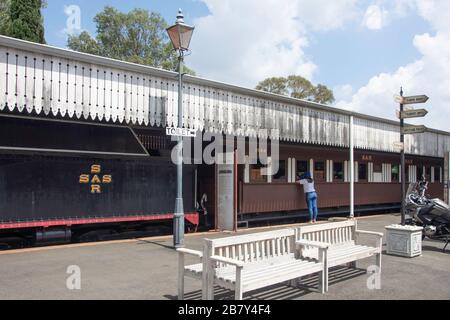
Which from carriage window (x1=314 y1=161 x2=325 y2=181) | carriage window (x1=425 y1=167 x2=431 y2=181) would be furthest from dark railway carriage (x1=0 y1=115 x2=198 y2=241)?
carriage window (x1=425 y1=167 x2=431 y2=181)

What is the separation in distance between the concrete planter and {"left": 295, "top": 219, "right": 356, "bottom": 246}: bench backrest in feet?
4.83

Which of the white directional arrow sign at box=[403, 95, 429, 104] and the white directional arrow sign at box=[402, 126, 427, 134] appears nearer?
the white directional arrow sign at box=[403, 95, 429, 104]

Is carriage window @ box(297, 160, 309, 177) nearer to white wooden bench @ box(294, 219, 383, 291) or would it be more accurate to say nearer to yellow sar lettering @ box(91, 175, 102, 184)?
yellow sar lettering @ box(91, 175, 102, 184)

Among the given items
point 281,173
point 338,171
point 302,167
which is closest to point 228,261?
point 281,173

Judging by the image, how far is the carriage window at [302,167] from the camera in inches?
619

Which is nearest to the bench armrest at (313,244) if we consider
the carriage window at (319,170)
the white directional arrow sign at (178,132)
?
the white directional arrow sign at (178,132)

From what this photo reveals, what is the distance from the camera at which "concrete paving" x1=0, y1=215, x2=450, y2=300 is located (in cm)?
560

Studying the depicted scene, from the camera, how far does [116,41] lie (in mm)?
39531

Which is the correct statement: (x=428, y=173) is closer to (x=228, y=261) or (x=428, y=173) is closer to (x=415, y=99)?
(x=415, y=99)

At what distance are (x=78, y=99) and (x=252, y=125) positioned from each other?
14.9 feet

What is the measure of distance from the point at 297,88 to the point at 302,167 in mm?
31751

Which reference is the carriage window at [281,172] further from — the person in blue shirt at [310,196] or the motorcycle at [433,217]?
the motorcycle at [433,217]

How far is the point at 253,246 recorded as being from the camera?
5758 mm

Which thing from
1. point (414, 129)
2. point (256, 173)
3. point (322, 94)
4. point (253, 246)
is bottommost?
point (253, 246)
